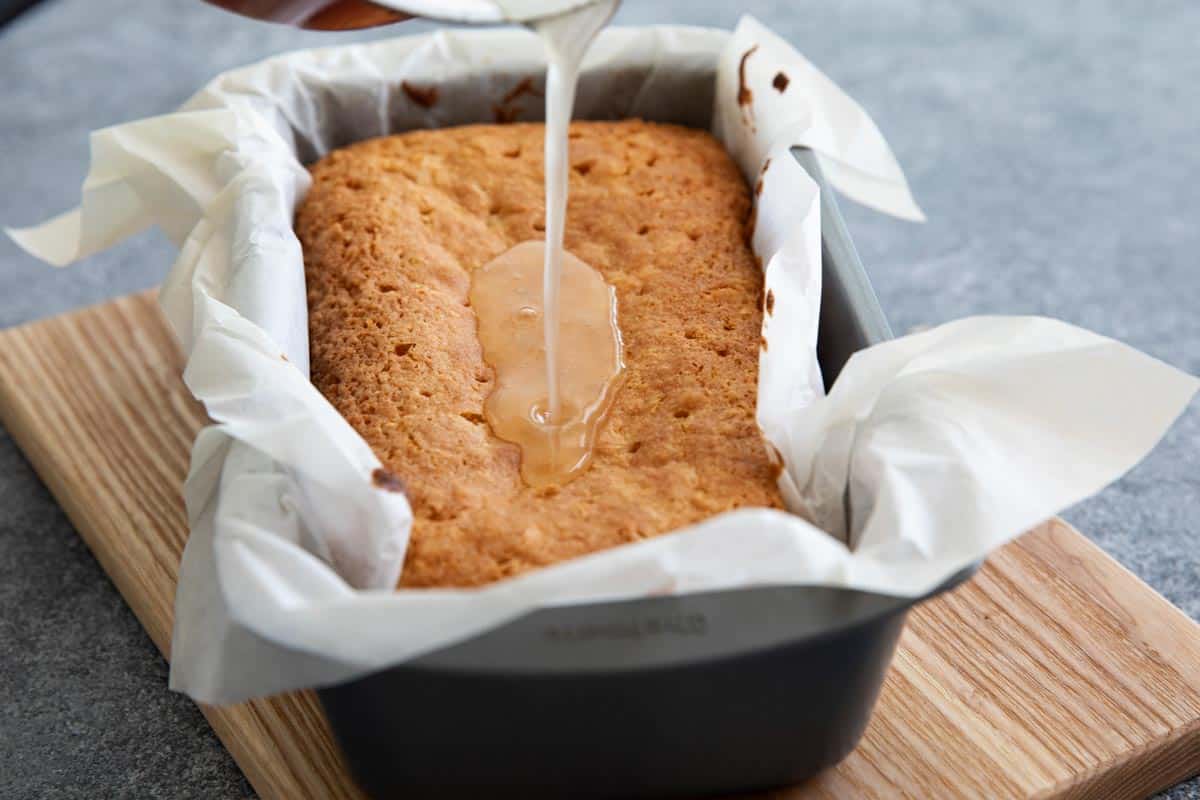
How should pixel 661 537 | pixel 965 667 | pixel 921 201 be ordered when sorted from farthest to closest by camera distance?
pixel 921 201 < pixel 965 667 < pixel 661 537

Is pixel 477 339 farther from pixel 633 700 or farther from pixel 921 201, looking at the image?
pixel 921 201

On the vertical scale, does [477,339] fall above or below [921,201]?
above

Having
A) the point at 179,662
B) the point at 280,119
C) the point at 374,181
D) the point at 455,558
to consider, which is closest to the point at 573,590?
the point at 455,558

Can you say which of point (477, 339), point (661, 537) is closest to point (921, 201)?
point (477, 339)

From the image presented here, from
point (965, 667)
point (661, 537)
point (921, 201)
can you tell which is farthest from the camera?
point (921, 201)

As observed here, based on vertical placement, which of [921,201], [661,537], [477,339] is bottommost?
[921,201]

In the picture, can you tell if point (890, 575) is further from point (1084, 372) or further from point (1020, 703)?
point (1020, 703)
